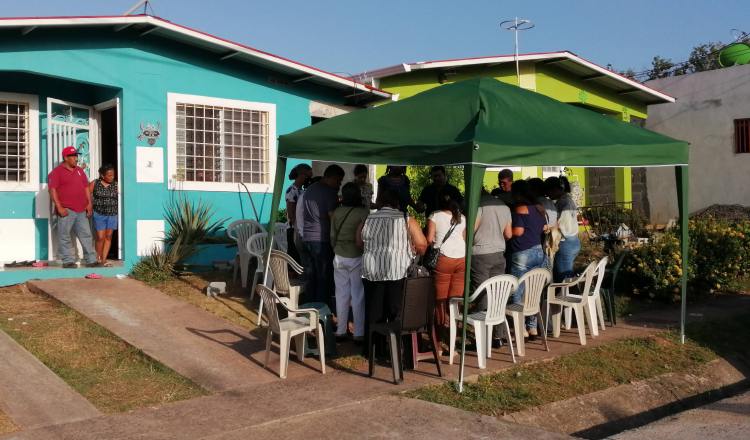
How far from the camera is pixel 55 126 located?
10711 mm

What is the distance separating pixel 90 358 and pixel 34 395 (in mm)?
1121

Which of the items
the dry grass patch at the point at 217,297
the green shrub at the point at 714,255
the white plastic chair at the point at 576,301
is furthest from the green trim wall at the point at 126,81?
the green shrub at the point at 714,255

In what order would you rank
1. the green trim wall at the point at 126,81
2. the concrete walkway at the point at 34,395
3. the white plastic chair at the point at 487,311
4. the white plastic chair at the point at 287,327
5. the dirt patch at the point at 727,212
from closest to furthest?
1. the concrete walkway at the point at 34,395
2. the white plastic chair at the point at 287,327
3. the white plastic chair at the point at 487,311
4. the green trim wall at the point at 126,81
5. the dirt patch at the point at 727,212

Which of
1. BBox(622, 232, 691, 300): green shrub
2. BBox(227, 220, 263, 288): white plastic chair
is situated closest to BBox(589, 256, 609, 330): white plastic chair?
BBox(622, 232, 691, 300): green shrub

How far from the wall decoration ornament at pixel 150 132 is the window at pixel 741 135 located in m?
14.0

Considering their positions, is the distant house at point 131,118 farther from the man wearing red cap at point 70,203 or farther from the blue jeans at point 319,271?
the blue jeans at point 319,271

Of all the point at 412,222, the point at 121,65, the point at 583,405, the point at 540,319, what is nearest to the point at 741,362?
the point at 540,319

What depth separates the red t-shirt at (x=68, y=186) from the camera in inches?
398

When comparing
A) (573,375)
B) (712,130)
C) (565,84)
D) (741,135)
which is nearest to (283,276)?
→ (573,375)

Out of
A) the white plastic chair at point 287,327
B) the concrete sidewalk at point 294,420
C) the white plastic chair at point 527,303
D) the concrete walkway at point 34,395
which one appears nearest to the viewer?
the concrete sidewalk at point 294,420

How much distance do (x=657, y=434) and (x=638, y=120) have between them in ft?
55.1

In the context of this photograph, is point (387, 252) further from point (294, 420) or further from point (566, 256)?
point (566, 256)

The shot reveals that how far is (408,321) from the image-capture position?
6504mm

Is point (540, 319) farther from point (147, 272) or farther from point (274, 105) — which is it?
point (274, 105)
